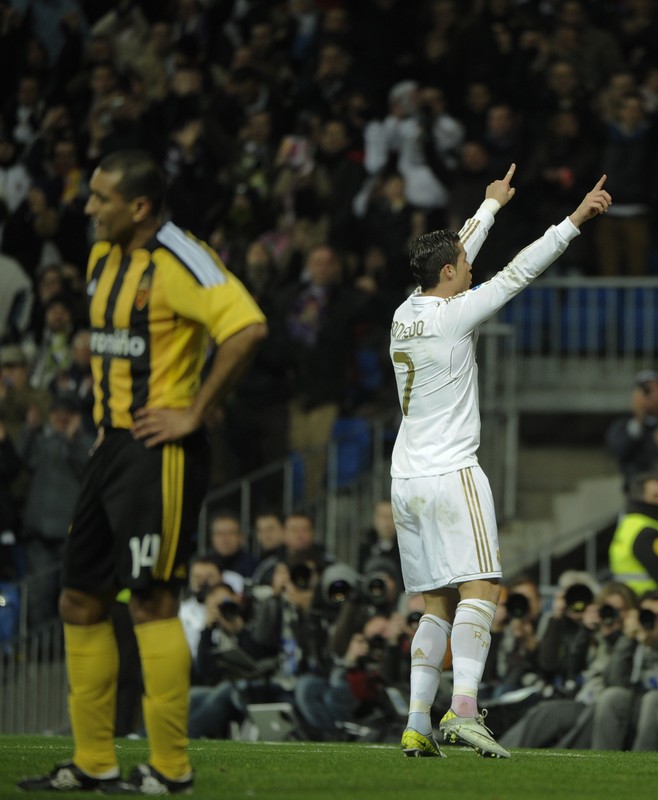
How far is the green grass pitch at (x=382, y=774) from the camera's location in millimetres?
6312

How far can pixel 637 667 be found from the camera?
11.2m

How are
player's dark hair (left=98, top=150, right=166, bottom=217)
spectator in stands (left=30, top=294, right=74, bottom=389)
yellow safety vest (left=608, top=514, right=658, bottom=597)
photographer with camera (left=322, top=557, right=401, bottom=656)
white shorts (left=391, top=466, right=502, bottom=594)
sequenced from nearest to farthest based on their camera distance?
player's dark hair (left=98, top=150, right=166, bottom=217) < white shorts (left=391, top=466, right=502, bottom=594) < photographer with camera (left=322, top=557, right=401, bottom=656) < yellow safety vest (left=608, top=514, right=658, bottom=597) < spectator in stands (left=30, top=294, right=74, bottom=389)

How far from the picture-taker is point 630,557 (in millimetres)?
12711

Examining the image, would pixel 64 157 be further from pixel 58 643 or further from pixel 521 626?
pixel 521 626

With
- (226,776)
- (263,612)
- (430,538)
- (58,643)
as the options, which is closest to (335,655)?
(263,612)

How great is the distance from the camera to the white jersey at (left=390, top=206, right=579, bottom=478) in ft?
26.0

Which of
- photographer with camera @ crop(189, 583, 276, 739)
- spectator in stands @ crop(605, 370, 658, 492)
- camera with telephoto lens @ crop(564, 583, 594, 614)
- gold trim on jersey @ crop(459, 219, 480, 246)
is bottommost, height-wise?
photographer with camera @ crop(189, 583, 276, 739)

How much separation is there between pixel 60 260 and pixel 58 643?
4.66 m

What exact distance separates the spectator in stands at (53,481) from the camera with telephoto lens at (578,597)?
4922mm

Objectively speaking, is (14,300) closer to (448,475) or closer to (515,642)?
(515,642)

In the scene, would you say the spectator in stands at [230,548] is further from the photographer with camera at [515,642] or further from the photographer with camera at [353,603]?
the photographer with camera at [515,642]

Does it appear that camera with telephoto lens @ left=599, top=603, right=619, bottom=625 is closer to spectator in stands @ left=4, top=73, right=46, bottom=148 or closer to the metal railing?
the metal railing

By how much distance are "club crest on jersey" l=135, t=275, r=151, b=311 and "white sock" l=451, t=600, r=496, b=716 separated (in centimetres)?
230

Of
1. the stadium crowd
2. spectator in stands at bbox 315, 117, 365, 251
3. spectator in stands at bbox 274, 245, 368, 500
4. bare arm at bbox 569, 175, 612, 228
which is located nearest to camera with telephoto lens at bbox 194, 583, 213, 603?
the stadium crowd
